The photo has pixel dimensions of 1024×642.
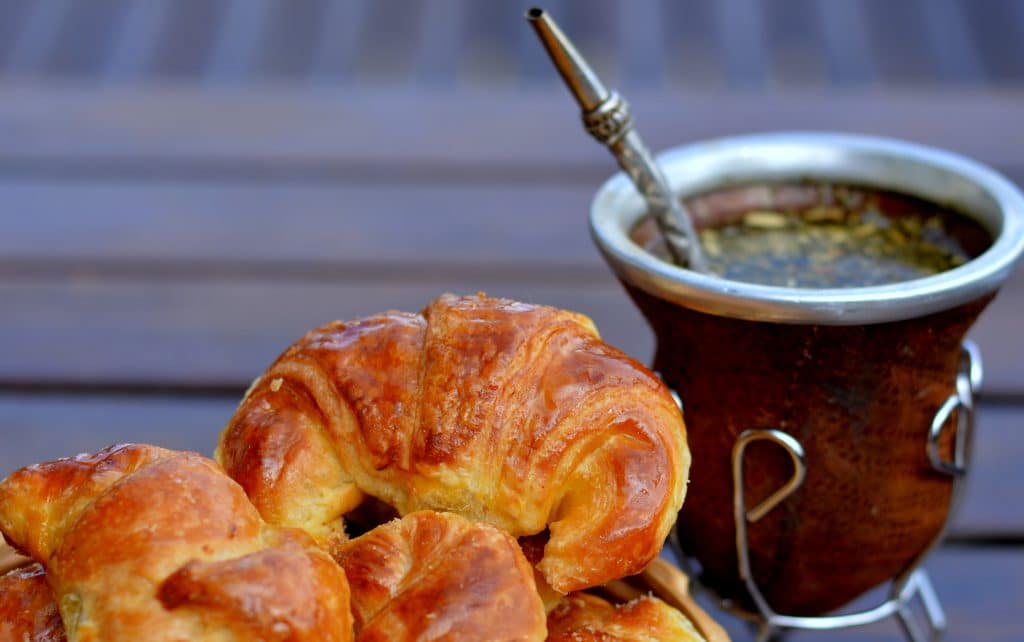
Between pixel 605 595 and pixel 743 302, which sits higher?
pixel 743 302

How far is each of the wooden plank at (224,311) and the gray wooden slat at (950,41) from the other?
38.8 inches

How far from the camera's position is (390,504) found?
0.63 metres

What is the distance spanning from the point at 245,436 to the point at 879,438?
38 cm

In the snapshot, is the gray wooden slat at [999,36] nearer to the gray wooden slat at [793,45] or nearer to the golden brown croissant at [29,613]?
the gray wooden slat at [793,45]

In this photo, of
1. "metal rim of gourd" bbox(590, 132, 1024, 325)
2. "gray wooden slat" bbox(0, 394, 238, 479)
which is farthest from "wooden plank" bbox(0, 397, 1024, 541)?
"metal rim of gourd" bbox(590, 132, 1024, 325)

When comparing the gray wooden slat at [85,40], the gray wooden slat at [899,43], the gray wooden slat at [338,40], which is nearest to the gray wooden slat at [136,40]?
the gray wooden slat at [85,40]

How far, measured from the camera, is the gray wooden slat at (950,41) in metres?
2.11

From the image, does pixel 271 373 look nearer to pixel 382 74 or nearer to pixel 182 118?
pixel 182 118

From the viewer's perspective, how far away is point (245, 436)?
0.62 m

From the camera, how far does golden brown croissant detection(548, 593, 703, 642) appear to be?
596 mm

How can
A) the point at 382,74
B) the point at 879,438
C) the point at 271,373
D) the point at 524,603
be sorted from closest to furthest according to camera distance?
the point at 524,603, the point at 271,373, the point at 879,438, the point at 382,74

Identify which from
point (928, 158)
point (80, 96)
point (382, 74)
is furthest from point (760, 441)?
point (382, 74)

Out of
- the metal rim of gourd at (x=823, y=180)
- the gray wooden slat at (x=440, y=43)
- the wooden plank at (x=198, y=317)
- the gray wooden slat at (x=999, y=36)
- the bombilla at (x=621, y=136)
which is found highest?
the bombilla at (x=621, y=136)

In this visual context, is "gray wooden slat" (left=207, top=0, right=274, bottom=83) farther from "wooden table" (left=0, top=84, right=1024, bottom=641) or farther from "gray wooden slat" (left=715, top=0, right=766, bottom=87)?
"gray wooden slat" (left=715, top=0, right=766, bottom=87)
